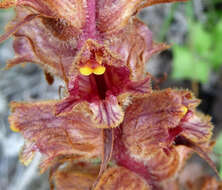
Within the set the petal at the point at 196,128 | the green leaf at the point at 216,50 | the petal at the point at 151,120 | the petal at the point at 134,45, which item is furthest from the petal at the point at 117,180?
the green leaf at the point at 216,50

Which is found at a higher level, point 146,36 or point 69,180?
point 146,36

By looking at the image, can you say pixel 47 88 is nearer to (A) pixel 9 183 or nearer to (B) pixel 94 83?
(A) pixel 9 183

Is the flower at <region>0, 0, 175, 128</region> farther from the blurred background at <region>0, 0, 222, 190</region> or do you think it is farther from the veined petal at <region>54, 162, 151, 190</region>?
the blurred background at <region>0, 0, 222, 190</region>

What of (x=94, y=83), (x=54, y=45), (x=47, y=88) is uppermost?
(x=54, y=45)

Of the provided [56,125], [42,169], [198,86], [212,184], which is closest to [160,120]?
[56,125]

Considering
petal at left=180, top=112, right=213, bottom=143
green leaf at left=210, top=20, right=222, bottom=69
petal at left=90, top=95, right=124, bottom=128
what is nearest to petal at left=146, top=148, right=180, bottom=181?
petal at left=180, top=112, right=213, bottom=143

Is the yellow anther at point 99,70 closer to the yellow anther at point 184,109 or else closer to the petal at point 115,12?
the petal at point 115,12
